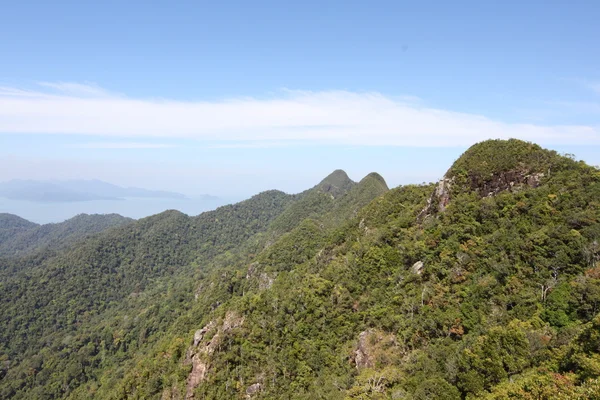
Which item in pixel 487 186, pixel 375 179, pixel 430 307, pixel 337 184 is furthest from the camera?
pixel 337 184

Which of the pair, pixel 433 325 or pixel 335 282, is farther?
pixel 335 282

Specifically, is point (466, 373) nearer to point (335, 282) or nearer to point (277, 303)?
point (335, 282)

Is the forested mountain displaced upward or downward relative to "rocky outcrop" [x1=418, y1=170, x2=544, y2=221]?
downward

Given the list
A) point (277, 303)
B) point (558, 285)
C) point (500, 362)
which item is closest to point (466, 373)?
point (500, 362)

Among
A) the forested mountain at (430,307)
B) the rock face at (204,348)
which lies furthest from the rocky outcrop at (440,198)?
the rock face at (204,348)

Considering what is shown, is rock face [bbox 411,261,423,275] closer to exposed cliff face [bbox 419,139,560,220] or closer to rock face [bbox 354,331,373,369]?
rock face [bbox 354,331,373,369]

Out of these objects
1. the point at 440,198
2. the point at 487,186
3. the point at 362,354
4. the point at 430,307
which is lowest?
the point at 362,354

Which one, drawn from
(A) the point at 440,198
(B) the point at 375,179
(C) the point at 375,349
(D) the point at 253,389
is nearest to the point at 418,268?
(C) the point at 375,349

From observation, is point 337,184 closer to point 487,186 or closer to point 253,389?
point 487,186

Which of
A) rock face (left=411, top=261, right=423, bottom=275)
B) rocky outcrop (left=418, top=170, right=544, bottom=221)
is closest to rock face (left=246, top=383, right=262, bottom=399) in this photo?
rock face (left=411, top=261, right=423, bottom=275)
